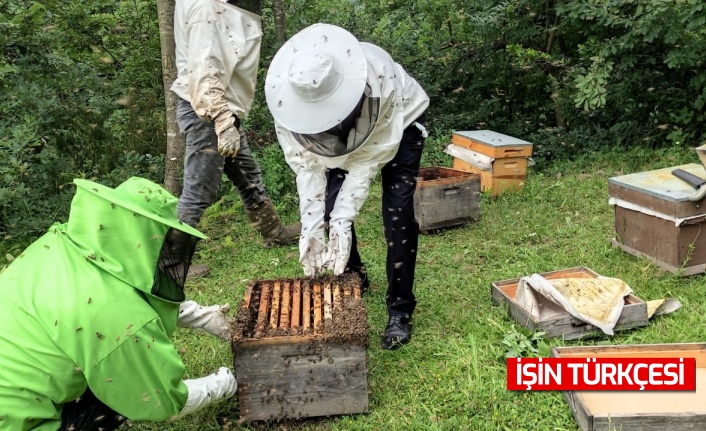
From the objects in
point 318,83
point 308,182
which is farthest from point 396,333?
point 318,83

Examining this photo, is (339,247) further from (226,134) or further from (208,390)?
(226,134)

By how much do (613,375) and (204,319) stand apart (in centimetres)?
172

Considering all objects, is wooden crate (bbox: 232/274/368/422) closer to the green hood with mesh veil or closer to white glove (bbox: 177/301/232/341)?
white glove (bbox: 177/301/232/341)

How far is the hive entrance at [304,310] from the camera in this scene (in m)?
2.31

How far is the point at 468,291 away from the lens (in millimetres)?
3514

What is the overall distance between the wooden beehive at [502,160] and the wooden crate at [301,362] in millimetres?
2928

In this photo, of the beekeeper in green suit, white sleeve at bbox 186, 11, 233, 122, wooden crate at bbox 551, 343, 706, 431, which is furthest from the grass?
white sleeve at bbox 186, 11, 233, 122

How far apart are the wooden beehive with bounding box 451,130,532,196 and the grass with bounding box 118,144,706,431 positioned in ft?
0.36

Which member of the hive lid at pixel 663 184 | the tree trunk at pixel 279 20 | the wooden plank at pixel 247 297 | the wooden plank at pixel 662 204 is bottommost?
the wooden plank at pixel 247 297

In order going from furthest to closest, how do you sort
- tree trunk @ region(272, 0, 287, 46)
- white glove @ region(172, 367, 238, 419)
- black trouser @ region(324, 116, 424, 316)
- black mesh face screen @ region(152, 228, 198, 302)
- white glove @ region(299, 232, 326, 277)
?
tree trunk @ region(272, 0, 287, 46), black trouser @ region(324, 116, 424, 316), white glove @ region(299, 232, 326, 277), white glove @ region(172, 367, 238, 419), black mesh face screen @ region(152, 228, 198, 302)

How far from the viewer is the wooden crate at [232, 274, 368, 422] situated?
2.28 metres

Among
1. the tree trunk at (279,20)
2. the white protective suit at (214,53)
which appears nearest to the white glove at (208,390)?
the white protective suit at (214,53)

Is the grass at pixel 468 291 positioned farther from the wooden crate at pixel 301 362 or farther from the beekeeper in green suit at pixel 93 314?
the beekeeper in green suit at pixel 93 314

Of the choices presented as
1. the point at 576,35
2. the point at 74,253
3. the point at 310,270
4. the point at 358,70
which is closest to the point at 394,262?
the point at 310,270
